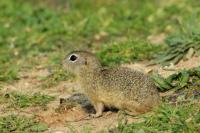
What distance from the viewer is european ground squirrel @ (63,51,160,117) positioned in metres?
6.75

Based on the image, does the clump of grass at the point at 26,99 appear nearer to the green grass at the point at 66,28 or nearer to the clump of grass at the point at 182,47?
the green grass at the point at 66,28

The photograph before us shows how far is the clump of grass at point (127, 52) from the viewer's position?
9211 mm

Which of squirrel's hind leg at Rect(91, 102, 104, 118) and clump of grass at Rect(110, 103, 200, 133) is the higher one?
squirrel's hind leg at Rect(91, 102, 104, 118)

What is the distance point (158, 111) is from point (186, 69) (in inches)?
62.5

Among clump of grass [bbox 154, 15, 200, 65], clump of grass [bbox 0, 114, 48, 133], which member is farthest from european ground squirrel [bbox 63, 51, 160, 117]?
clump of grass [bbox 154, 15, 200, 65]

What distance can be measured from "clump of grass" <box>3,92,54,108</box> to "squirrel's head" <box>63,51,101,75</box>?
545 millimetres

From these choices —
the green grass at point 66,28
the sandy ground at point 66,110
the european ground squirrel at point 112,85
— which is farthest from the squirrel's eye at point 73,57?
the green grass at point 66,28

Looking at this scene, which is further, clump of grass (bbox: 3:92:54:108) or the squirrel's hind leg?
clump of grass (bbox: 3:92:54:108)

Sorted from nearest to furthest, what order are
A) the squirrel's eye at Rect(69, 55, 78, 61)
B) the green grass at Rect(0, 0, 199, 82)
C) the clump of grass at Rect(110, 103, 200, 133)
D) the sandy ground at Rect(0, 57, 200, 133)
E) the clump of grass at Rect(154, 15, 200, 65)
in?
the clump of grass at Rect(110, 103, 200, 133), the sandy ground at Rect(0, 57, 200, 133), the squirrel's eye at Rect(69, 55, 78, 61), the clump of grass at Rect(154, 15, 200, 65), the green grass at Rect(0, 0, 199, 82)

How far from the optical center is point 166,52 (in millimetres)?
8945

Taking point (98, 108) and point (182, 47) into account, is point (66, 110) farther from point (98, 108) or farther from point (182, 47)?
point (182, 47)

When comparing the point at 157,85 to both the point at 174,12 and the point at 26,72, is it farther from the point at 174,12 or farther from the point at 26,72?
the point at 174,12

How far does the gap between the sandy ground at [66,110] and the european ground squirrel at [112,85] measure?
5.9 inches

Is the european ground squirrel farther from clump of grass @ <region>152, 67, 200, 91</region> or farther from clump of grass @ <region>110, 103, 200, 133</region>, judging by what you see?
clump of grass @ <region>152, 67, 200, 91</region>
